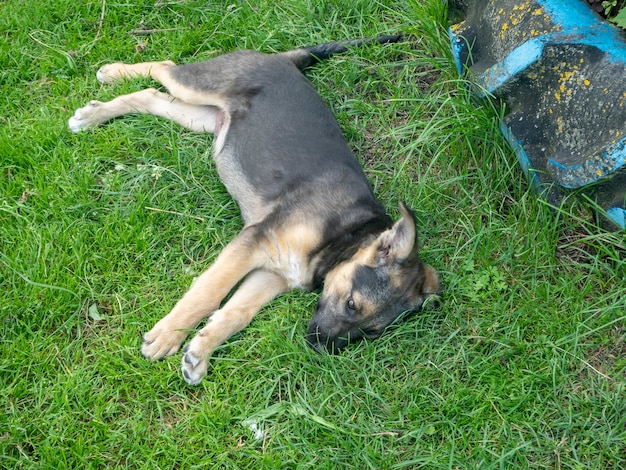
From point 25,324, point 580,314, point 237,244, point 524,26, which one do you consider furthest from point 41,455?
point 524,26

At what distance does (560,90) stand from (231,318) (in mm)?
2602

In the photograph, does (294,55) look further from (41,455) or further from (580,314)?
(41,455)

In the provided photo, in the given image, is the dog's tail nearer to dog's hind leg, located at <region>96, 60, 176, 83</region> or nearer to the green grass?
the green grass

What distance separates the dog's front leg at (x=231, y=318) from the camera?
403 centimetres

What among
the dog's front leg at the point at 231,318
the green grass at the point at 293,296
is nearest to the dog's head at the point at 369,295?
the green grass at the point at 293,296

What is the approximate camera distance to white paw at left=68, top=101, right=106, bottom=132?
201 inches

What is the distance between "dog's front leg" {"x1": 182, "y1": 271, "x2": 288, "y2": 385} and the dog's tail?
196 cm

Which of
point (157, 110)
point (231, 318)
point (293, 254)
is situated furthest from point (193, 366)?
point (157, 110)

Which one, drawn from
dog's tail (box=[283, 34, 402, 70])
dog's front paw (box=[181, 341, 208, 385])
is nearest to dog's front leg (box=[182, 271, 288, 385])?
dog's front paw (box=[181, 341, 208, 385])

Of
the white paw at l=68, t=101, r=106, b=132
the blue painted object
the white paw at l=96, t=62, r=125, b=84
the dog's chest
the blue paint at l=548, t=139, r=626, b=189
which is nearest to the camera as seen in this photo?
the blue paint at l=548, t=139, r=626, b=189

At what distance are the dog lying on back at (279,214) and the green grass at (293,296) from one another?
0.15 meters

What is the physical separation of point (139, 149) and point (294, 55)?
149 centimetres

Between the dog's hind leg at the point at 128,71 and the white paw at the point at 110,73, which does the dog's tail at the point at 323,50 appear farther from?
the white paw at the point at 110,73

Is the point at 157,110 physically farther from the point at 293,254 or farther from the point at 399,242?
the point at 399,242
